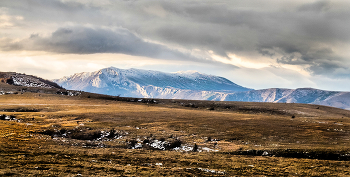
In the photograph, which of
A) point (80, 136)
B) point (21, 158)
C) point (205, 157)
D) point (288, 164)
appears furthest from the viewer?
point (80, 136)

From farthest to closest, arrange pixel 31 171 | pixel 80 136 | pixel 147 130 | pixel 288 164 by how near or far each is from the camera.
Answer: pixel 147 130 → pixel 80 136 → pixel 288 164 → pixel 31 171

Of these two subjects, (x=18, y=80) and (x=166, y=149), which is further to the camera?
(x=18, y=80)

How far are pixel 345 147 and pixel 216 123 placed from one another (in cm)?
2330

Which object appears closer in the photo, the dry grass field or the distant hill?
the dry grass field

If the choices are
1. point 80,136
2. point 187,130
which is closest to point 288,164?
point 187,130

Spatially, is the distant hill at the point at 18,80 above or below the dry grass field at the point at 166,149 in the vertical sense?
above

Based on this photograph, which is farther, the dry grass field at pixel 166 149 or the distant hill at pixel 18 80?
the distant hill at pixel 18 80

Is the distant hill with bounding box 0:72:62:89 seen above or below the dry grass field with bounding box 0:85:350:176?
above

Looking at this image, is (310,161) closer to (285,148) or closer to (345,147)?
(285,148)

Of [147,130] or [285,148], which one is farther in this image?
[147,130]

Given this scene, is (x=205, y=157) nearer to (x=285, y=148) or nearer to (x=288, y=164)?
(x=288, y=164)

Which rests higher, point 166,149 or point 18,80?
point 18,80

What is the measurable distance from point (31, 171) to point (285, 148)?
87.5 ft

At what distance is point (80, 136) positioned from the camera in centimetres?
3728
